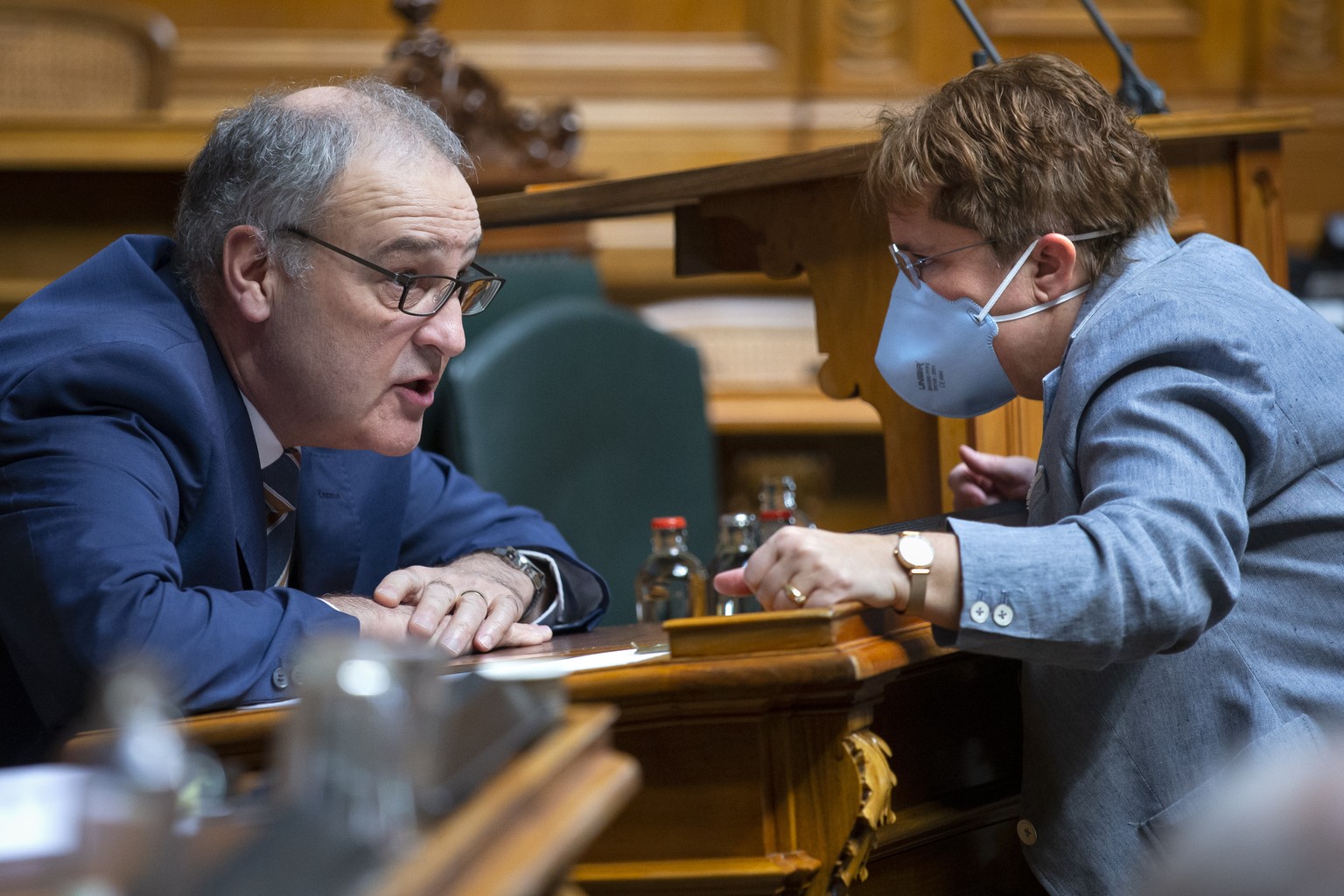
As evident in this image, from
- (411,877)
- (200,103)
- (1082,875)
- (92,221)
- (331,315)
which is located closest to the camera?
(411,877)

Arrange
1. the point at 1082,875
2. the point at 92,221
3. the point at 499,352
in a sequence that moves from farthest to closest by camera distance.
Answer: the point at 92,221
the point at 499,352
the point at 1082,875

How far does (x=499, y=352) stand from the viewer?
2.59 m

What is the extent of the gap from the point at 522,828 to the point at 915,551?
0.59 m

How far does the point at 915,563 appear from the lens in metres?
1.12

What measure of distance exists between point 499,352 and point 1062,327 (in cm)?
134

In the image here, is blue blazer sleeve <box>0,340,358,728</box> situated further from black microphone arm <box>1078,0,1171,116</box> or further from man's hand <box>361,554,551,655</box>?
black microphone arm <box>1078,0,1171,116</box>

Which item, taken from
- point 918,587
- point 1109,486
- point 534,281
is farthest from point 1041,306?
point 534,281

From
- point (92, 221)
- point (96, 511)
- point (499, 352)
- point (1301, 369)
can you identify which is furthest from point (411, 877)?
point (92, 221)

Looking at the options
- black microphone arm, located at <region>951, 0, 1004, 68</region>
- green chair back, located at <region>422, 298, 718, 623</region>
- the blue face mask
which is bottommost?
green chair back, located at <region>422, 298, 718, 623</region>

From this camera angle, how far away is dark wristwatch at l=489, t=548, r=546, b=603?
1.72m

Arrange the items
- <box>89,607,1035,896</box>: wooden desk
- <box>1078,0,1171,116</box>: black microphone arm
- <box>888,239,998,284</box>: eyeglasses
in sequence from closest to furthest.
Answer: <box>89,607,1035,896</box>: wooden desk < <box>888,239,998,284</box>: eyeglasses < <box>1078,0,1171,116</box>: black microphone arm

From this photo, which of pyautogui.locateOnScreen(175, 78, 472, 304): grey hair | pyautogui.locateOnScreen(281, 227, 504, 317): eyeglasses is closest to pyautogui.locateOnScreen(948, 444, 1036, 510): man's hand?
pyautogui.locateOnScreen(281, 227, 504, 317): eyeglasses

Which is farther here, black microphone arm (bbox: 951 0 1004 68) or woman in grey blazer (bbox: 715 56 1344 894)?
black microphone arm (bbox: 951 0 1004 68)

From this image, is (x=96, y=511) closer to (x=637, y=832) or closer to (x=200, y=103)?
(x=637, y=832)
